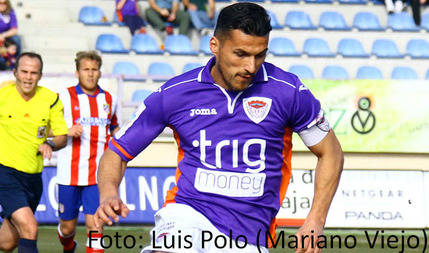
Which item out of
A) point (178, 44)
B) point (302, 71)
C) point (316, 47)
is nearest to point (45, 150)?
point (302, 71)

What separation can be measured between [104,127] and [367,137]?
15.8ft

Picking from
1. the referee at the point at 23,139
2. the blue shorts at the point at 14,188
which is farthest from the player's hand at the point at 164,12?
the blue shorts at the point at 14,188

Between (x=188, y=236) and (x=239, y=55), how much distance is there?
0.91m

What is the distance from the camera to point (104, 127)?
835 centimetres

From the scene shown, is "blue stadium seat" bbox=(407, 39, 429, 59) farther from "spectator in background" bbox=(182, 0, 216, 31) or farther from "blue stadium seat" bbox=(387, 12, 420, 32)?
"spectator in background" bbox=(182, 0, 216, 31)

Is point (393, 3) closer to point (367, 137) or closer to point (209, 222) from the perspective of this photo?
point (367, 137)

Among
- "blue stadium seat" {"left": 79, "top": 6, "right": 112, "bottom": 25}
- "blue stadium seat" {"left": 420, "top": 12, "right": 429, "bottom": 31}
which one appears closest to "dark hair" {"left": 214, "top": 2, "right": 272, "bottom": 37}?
"blue stadium seat" {"left": 79, "top": 6, "right": 112, "bottom": 25}

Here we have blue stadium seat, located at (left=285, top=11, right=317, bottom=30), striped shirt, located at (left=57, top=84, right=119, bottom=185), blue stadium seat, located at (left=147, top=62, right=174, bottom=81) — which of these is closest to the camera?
striped shirt, located at (left=57, top=84, right=119, bottom=185)

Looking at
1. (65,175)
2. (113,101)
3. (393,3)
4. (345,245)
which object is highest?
(393,3)

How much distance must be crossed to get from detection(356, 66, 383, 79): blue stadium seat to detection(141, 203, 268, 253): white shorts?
11.3 meters

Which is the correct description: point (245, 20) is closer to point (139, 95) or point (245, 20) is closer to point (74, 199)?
point (74, 199)

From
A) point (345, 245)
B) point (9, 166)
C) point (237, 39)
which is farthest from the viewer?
point (345, 245)

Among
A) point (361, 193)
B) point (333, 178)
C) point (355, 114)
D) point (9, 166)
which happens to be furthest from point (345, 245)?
point (333, 178)

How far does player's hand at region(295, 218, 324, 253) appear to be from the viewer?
3748 mm
